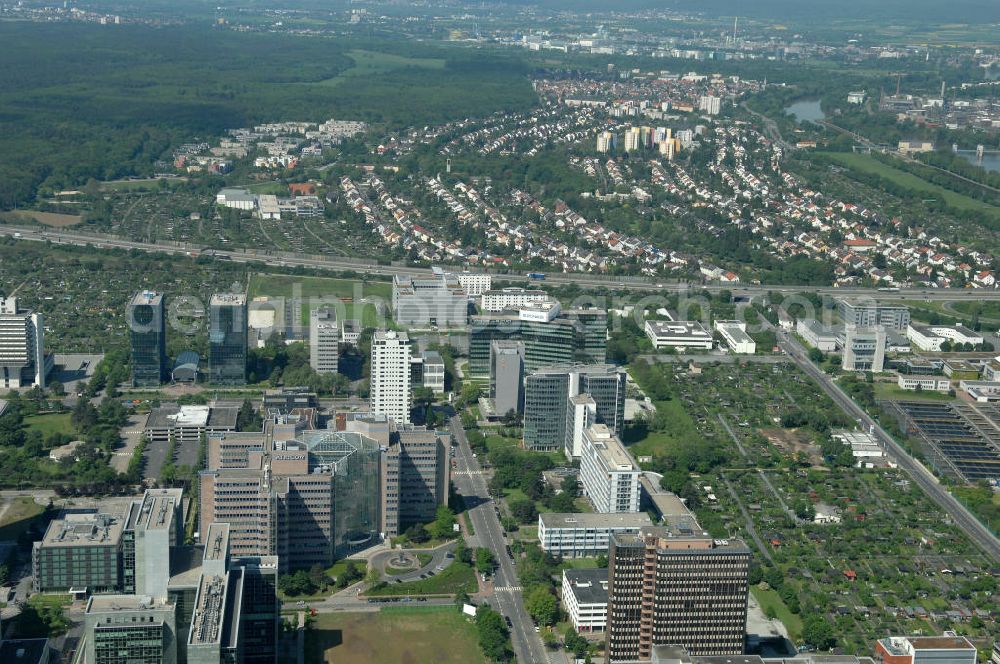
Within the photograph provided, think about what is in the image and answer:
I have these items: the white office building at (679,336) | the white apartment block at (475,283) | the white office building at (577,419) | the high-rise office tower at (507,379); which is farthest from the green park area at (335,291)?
the white office building at (577,419)

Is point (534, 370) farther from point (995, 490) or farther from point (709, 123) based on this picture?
point (709, 123)

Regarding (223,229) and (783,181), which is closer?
(223,229)

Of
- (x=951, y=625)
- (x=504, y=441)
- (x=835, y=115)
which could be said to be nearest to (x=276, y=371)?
(x=504, y=441)

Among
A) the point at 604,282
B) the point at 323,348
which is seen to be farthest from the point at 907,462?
the point at 604,282

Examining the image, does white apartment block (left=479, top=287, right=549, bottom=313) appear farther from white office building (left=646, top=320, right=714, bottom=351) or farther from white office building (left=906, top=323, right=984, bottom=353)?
white office building (left=906, top=323, right=984, bottom=353)

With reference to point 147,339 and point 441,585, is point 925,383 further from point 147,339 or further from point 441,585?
point 147,339
